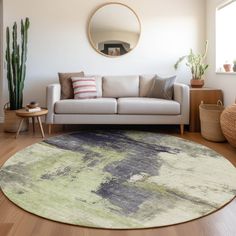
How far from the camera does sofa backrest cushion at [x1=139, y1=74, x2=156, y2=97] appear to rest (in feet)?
13.5

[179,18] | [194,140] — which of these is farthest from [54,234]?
[179,18]

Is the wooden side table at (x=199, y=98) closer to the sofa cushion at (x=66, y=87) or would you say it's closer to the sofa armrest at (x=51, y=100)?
the sofa cushion at (x=66, y=87)

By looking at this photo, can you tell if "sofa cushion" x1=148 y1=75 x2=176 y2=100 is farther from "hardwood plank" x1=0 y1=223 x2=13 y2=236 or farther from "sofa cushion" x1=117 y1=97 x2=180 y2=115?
"hardwood plank" x1=0 y1=223 x2=13 y2=236

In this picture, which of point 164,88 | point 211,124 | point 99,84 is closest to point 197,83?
point 164,88

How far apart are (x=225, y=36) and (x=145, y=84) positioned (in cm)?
143

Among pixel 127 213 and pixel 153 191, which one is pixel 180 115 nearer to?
pixel 153 191

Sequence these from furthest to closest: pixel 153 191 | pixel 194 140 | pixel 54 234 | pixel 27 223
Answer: pixel 194 140
pixel 153 191
pixel 27 223
pixel 54 234

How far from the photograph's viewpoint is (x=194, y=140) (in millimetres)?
3373

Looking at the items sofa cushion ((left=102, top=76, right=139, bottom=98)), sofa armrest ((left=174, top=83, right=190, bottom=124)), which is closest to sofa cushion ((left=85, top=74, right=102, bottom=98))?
sofa cushion ((left=102, top=76, right=139, bottom=98))

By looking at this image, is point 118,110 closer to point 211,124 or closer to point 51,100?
point 51,100

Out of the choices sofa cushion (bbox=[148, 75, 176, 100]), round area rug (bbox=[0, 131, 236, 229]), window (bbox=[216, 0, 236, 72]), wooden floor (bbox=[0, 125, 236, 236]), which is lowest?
wooden floor (bbox=[0, 125, 236, 236])

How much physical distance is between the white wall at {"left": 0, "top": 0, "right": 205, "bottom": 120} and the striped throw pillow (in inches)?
23.0

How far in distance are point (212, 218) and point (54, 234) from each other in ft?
3.01

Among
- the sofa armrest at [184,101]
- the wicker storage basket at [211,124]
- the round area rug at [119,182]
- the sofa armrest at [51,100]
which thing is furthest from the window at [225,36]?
the sofa armrest at [51,100]
